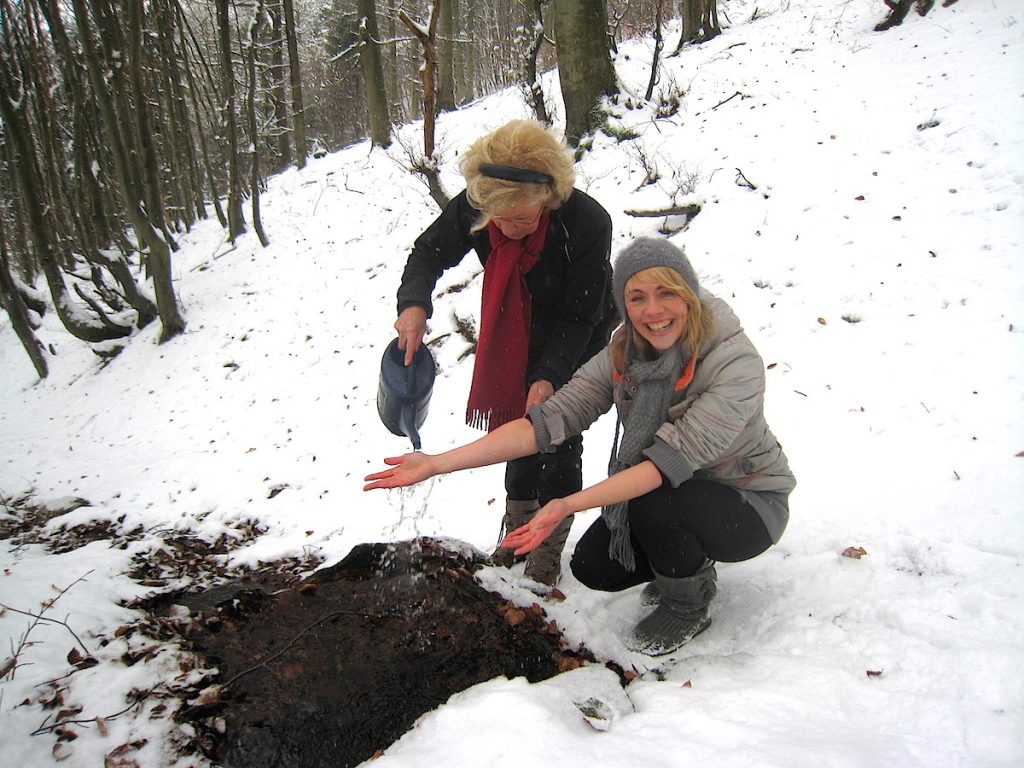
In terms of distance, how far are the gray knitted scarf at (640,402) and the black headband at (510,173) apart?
64 cm

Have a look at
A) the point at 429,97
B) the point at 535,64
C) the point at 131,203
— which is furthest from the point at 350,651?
the point at 131,203

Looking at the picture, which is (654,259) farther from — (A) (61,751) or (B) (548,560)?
(A) (61,751)

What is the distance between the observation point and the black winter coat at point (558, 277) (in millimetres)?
2154

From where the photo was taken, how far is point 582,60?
671 centimetres

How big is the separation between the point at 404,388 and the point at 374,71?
12265 millimetres

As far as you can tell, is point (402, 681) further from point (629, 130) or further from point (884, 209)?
point (629, 130)

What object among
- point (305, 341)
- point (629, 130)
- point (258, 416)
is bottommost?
point (258, 416)

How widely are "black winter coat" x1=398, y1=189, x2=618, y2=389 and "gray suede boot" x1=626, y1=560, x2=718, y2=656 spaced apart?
85cm

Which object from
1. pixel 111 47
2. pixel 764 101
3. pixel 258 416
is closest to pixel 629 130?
pixel 764 101

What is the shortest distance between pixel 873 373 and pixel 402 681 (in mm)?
3152

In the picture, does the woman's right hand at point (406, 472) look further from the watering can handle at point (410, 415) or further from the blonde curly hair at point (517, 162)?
the blonde curly hair at point (517, 162)

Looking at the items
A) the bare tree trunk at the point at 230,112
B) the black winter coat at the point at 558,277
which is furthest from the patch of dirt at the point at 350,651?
the bare tree trunk at the point at 230,112

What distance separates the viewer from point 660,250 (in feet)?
5.90

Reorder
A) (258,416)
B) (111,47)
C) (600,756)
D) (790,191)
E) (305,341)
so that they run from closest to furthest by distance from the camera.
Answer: (600,756), (790,191), (258,416), (305,341), (111,47)
